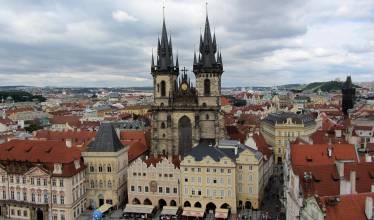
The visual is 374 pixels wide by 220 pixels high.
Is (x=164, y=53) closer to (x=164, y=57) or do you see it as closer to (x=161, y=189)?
(x=164, y=57)

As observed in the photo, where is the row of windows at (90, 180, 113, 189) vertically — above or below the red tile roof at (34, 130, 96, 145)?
below

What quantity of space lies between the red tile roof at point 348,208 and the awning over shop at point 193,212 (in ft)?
108

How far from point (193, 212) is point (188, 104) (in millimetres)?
35054

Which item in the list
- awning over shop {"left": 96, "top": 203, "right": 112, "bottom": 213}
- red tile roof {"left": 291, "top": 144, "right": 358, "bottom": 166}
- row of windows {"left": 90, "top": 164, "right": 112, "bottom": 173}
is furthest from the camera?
row of windows {"left": 90, "top": 164, "right": 112, "bottom": 173}

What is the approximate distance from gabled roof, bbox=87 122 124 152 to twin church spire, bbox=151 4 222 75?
28.2 meters

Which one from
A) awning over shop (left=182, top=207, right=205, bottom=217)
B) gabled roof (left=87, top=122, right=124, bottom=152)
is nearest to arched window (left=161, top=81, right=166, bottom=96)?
gabled roof (left=87, top=122, right=124, bottom=152)

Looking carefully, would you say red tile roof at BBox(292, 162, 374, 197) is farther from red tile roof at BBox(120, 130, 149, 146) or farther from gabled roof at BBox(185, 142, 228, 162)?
red tile roof at BBox(120, 130, 149, 146)

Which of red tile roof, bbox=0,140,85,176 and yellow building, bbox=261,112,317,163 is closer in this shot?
red tile roof, bbox=0,140,85,176

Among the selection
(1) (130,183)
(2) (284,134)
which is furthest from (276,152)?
(1) (130,183)

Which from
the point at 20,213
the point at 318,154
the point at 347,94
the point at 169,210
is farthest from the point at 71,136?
the point at 347,94

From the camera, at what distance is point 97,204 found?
81.3 m

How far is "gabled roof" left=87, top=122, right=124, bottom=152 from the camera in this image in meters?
81.3

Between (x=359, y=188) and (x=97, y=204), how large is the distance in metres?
48.0

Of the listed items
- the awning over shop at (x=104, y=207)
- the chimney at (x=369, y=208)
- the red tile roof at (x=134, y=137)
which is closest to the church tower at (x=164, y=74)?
the red tile roof at (x=134, y=137)
